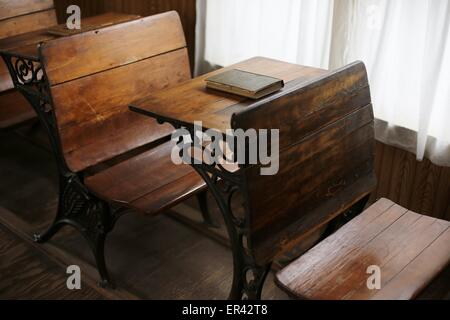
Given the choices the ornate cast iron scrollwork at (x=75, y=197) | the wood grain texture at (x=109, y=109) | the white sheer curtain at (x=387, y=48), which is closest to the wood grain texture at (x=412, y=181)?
the white sheer curtain at (x=387, y=48)

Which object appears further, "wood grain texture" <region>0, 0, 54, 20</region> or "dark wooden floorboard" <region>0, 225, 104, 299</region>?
"wood grain texture" <region>0, 0, 54, 20</region>

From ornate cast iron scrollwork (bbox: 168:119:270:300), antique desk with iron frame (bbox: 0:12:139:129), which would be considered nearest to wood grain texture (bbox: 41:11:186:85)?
antique desk with iron frame (bbox: 0:12:139:129)

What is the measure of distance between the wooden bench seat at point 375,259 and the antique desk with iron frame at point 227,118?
156mm

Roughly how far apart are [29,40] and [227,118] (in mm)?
1363

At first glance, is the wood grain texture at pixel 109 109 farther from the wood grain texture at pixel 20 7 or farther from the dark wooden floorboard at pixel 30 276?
the wood grain texture at pixel 20 7

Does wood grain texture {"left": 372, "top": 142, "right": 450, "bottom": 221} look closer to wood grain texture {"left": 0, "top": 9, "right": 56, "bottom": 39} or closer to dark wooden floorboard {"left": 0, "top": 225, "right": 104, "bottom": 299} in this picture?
dark wooden floorboard {"left": 0, "top": 225, "right": 104, "bottom": 299}

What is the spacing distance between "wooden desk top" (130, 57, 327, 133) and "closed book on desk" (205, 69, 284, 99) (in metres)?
0.02

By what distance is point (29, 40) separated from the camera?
9.06 feet

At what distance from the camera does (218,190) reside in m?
1.92

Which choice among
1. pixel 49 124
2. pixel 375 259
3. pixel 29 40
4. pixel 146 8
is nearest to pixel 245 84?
pixel 375 259

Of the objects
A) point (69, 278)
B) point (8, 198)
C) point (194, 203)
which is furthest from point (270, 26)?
point (8, 198)

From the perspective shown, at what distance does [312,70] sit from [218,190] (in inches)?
29.7

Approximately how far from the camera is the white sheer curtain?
2.24 meters

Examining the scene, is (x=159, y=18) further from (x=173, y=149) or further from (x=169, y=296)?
(x=169, y=296)
